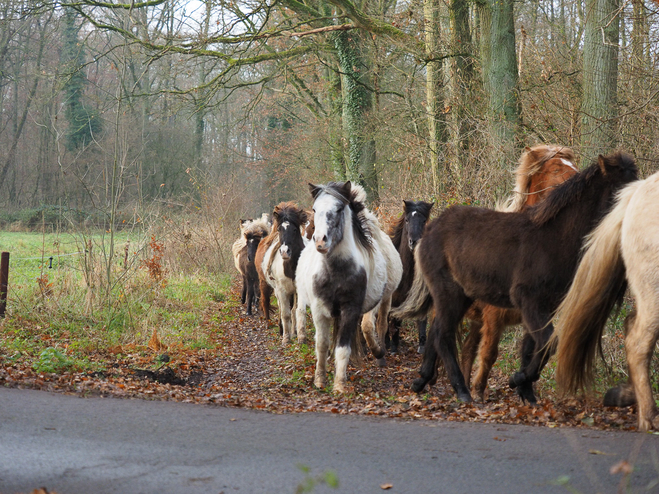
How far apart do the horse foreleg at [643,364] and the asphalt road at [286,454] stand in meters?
0.22

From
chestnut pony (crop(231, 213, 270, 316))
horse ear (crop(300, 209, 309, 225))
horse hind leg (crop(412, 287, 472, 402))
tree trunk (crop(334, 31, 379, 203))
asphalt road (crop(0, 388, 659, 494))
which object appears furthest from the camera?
tree trunk (crop(334, 31, 379, 203))

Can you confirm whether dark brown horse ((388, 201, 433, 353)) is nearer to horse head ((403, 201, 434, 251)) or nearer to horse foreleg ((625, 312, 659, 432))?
horse head ((403, 201, 434, 251))

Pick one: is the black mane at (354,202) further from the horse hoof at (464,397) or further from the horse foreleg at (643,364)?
the horse foreleg at (643,364)

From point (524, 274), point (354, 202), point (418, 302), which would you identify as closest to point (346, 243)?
point (354, 202)

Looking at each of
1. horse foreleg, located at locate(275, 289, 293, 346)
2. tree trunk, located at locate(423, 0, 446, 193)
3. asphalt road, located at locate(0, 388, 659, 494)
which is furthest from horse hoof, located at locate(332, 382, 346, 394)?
tree trunk, located at locate(423, 0, 446, 193)

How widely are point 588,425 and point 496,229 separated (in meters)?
2.12

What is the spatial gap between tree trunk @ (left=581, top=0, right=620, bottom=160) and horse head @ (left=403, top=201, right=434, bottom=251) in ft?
8.60

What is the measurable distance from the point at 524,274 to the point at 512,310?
1.05 meters

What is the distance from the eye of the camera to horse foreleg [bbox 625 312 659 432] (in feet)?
15.4

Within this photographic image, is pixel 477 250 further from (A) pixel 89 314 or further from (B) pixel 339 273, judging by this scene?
(A) pixel 89 314

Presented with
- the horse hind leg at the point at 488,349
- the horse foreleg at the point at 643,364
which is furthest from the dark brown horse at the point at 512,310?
the horse foreleg at the point at 643,364

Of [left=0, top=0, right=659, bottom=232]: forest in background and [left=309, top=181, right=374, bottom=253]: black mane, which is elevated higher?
[left=0, top=0, right=659, bottom=232]: forest in background

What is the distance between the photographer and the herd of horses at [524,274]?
4.98 meters

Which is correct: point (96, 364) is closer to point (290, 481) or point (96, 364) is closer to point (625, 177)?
point (290, 481)
